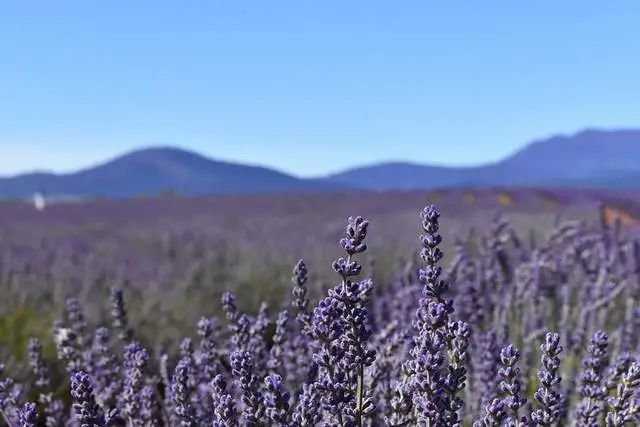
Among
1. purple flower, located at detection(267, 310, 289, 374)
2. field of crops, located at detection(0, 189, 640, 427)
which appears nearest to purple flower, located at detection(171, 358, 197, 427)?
field of crops, located at detection(0, 189, 640, 427)

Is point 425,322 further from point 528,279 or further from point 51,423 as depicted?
point 528,279

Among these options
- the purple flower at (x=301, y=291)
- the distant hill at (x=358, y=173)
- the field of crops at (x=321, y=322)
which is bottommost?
the field of crops at (x=321, y=322)

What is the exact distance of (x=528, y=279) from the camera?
425cm

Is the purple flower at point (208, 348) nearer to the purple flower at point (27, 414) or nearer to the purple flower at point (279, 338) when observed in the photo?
the purple flower at point (279, 338)

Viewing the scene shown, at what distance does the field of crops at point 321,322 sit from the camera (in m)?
1.63

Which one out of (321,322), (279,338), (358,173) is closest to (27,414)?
(321,322)

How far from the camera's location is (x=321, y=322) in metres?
1.62

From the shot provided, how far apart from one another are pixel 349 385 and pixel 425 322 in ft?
0.66

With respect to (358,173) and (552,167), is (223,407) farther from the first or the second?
(552,167)

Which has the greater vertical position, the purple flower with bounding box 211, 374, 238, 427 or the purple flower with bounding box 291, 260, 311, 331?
the purple flower with bounding box 291, 260, 311, 331

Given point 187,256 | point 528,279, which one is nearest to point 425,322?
point 528,279

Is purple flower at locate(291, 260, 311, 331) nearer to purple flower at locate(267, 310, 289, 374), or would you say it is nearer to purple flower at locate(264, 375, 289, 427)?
purple flower at locate(267, 310, 289, 374)

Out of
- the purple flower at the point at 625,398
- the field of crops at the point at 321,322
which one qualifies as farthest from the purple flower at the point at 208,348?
the purple flower at the point at 625,398

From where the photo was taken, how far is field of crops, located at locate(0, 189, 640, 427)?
5.35ft
